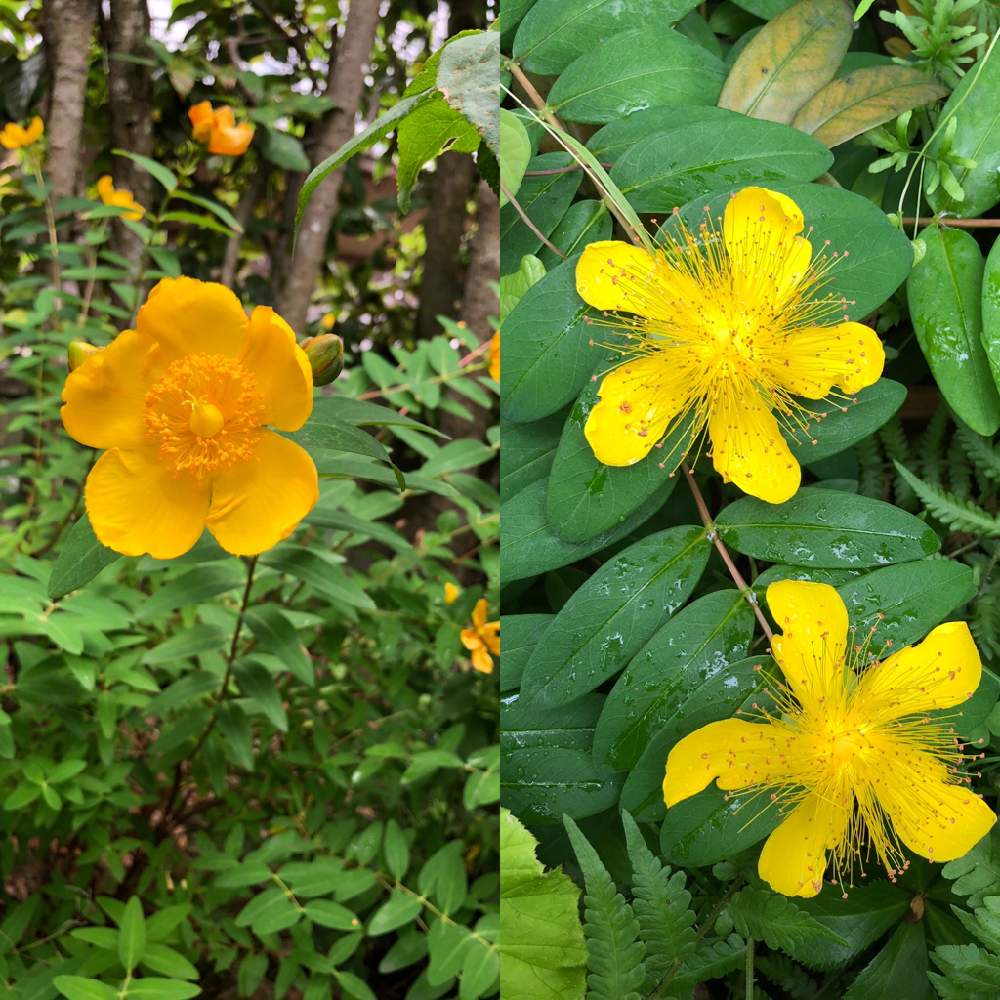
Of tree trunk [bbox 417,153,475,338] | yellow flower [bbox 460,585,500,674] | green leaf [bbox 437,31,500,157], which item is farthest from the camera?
tree trunk [bbox 417,153,475,338]

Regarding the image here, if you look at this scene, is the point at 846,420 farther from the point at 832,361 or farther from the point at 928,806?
the point at 928,806

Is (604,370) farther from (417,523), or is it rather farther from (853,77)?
(417,523)

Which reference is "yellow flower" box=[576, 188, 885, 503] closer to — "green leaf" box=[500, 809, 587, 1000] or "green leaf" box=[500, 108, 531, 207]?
"green leaf" box=[500, 108, 531, 207]

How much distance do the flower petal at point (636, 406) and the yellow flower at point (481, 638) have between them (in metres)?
0.56

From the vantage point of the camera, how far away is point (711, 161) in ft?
1.42

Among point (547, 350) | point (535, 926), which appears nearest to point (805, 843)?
point (535, 926)

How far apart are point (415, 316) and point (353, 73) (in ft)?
1.63

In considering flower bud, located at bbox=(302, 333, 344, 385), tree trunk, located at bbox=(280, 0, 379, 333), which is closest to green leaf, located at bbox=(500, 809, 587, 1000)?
flower bud, located at bbox=(302, 333, 344, 385)

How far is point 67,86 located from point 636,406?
1.22 m

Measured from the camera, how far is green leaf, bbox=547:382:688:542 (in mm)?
427

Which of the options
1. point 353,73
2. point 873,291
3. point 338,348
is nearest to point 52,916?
point 338,348

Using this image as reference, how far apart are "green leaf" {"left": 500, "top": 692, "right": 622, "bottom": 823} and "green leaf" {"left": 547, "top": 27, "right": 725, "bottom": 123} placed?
241 millimetres

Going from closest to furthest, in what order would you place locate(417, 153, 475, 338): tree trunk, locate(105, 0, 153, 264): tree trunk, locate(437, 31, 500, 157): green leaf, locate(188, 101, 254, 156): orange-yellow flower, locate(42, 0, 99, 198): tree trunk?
1. locate(437, 31, 500, 157): green leaf
2. locate(188, 101, 254, 156): orange-yellow flower
3. locate(42, 0, 99, 198): tree trunk
4. locate(105, 0, 153, 264): tree trunk
5. locate(417, 153, 475, 338): tree trunk

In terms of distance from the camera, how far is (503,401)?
1.53 ft
